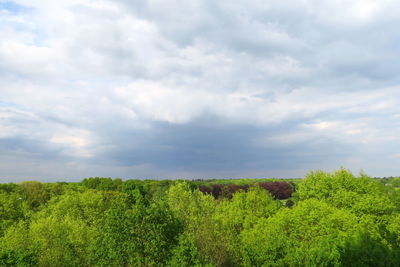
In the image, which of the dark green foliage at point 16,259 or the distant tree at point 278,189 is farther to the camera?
the distant tree at point 278,189

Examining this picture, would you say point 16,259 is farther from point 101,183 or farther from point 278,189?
point 278,189

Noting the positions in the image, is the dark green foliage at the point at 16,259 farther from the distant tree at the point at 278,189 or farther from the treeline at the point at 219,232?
the distant tree at the point at 278,189

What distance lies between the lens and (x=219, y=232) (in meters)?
38.6

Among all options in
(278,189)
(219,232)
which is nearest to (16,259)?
(219,232)

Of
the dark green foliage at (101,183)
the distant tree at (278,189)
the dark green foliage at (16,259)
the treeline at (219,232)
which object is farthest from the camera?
the distant tree at (278,189)

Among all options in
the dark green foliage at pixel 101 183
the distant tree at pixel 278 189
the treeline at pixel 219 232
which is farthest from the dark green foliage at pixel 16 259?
the distant tree at pixel 278 189

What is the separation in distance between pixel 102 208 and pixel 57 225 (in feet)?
103

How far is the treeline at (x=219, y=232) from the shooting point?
25359mm

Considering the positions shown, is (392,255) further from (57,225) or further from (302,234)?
(57,225)

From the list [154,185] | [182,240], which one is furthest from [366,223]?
[154,185]

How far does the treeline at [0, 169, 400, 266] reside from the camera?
2536 centimetres

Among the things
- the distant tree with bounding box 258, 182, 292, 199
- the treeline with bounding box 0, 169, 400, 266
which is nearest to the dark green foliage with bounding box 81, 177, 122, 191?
the treeline with bounding box 0, 169, 400, 266

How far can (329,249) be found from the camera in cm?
2708

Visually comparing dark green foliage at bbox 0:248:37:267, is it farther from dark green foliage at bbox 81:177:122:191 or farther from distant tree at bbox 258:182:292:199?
distant tree at bbox 258:182:292:199
